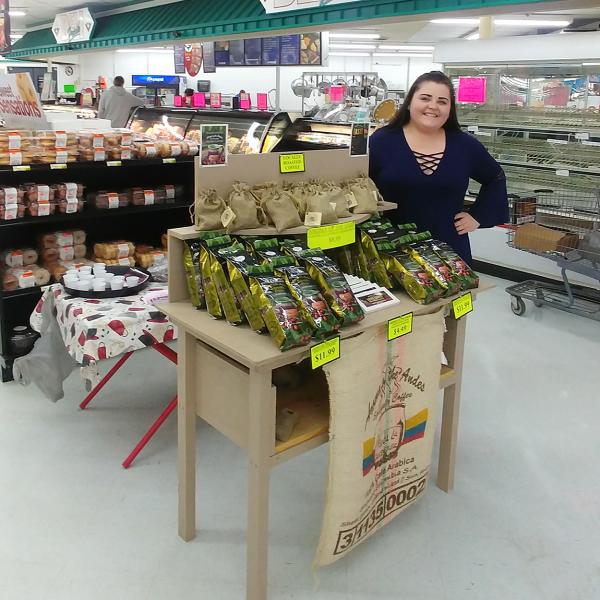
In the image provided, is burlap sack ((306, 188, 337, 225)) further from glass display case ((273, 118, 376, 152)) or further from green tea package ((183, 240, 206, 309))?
glass display case ((273, 118, 376, 152))

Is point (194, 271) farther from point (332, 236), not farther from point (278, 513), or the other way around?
point (278, 513)

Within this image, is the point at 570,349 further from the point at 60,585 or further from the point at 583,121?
the point at 60,585

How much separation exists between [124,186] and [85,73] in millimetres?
16457

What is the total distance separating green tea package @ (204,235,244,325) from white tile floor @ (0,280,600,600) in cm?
102

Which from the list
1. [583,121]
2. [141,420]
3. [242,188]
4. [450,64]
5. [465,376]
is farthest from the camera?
[450,64]

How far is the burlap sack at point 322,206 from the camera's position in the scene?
2463 mm

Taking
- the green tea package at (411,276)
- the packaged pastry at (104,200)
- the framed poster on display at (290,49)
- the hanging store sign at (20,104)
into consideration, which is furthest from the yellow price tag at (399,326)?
the framed poster on display at (290,49)

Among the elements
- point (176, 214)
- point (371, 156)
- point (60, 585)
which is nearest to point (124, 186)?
point (176, 214)

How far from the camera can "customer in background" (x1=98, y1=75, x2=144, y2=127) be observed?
27.3ft

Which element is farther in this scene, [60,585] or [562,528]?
[562,528]

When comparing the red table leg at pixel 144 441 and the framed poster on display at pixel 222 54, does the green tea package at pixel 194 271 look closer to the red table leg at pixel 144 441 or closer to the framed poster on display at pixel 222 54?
the red table leg at pixel 144 441

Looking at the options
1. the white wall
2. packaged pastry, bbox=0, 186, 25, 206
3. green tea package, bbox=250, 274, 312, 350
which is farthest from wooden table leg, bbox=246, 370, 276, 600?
the white wall

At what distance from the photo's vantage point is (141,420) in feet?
12.0

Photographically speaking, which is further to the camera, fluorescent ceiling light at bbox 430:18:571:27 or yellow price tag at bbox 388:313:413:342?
fluorescent ceiling light at bbox 430:18:571:27
